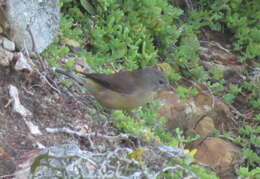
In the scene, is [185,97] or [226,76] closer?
[185,97]

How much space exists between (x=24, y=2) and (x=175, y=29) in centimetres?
303

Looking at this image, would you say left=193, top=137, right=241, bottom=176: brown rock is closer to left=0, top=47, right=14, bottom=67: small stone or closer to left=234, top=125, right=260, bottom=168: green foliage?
left=234, top=125, right=260, bottom=168: green foliage

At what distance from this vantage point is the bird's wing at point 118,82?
6047mm

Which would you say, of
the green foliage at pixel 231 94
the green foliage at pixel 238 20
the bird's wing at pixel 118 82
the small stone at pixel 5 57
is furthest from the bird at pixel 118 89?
the green foliage at pixel 238 20

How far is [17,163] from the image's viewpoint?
4012 millimetres

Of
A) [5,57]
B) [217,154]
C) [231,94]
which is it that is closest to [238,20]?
[231,94]

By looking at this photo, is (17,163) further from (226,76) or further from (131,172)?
(226,76)

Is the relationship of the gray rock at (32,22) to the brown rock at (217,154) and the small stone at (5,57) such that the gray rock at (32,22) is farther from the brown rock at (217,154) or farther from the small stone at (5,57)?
the brown rock at (217,154)

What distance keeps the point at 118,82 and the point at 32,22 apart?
110 centimetres

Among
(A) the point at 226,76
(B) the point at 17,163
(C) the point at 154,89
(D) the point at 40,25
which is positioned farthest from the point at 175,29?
(B) the point at 17,163

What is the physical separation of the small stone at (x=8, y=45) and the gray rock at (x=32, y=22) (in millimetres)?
67

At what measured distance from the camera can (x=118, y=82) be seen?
6.16 meters

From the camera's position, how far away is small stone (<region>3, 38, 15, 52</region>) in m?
5.53

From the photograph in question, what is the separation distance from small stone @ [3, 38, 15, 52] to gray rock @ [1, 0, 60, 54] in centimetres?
7
